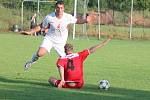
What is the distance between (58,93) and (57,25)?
319 cm

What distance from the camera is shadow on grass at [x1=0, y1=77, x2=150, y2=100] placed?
11172mm

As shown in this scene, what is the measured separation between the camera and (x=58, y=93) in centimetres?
1192

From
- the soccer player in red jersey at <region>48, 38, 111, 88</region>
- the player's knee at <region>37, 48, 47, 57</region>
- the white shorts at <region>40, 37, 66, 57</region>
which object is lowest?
the soccer player in red jersey at <region>48, 38, 111, 88</region>

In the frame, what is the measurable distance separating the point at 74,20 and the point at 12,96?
13.7 feet

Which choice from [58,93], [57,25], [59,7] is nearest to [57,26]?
[57,25]

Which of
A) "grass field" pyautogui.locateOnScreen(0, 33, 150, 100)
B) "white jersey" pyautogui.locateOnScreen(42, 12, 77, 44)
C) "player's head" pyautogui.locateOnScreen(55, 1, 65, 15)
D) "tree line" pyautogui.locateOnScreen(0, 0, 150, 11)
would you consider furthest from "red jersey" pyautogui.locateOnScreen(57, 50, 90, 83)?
"tree line" pyautogui.locateOnScreen(0, 0, 150, 11)

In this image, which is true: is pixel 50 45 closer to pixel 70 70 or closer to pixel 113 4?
pixel 70 70

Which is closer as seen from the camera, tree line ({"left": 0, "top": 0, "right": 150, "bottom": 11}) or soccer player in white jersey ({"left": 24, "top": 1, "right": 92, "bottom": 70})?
soccer player in white jersey ({"left": 24, "top": 1, "right": 92, "bottom": 70})

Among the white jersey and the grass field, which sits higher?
the white jersey

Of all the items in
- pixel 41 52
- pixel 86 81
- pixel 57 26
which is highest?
pixel 57 26

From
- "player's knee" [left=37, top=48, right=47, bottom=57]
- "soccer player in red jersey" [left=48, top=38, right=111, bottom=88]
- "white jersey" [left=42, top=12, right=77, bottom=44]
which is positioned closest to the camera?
"soccer player in red jersey" [left=48, top=38, right=111, bottom=88]

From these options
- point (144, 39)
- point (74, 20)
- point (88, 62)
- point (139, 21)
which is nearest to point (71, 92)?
point (74, 20)

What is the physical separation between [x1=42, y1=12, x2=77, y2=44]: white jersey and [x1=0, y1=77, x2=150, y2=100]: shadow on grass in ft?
5.85

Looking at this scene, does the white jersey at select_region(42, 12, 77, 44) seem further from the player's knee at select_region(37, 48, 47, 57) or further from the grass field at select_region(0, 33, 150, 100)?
the grass field at select_region(0, 33, 150, 100)
